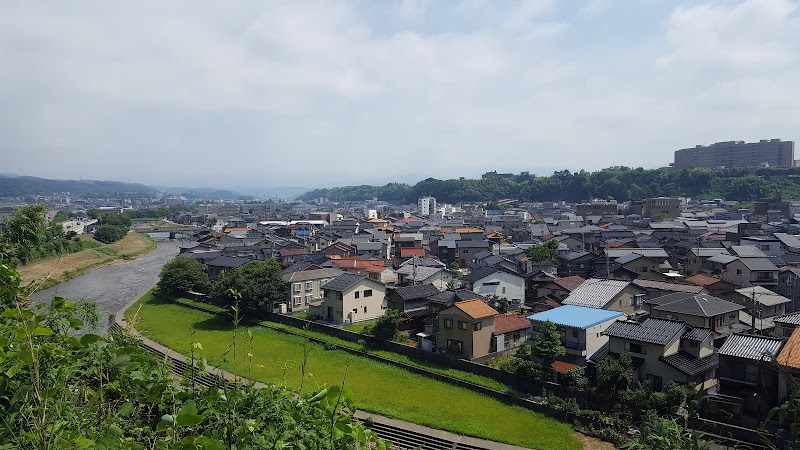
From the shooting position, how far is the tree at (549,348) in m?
15.6

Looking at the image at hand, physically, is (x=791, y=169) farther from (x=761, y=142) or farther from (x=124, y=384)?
(x=124, y=384)

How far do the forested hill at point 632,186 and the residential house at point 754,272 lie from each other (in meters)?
52.0

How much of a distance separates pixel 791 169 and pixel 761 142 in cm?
2050

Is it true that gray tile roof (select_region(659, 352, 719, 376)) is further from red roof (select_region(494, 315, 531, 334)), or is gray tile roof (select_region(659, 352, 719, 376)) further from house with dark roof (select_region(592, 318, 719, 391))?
red roof (select_region(494, 315, 531, 334))

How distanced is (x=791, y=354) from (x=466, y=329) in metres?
9.39

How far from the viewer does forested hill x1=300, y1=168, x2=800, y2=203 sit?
231ft

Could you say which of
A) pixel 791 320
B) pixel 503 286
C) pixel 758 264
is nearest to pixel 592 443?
pixel 791 320

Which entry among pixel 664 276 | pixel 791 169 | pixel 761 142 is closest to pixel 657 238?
pixel 664 276

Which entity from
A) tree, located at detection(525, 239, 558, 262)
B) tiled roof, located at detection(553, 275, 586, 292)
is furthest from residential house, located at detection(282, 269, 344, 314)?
tree, located at detection(525, 239, 558, 262)

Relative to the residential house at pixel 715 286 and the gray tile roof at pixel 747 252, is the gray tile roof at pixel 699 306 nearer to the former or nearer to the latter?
the residential house at pixel 715 286

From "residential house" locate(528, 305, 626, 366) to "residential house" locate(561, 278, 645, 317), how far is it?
191 cm

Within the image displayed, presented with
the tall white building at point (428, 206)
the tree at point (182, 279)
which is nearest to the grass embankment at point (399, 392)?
the tree at point (182, 279)

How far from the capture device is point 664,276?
27328 millimetres

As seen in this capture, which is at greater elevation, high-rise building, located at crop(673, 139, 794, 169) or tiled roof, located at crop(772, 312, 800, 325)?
high-rise building, located at crop(673, 139, 794, 169)
